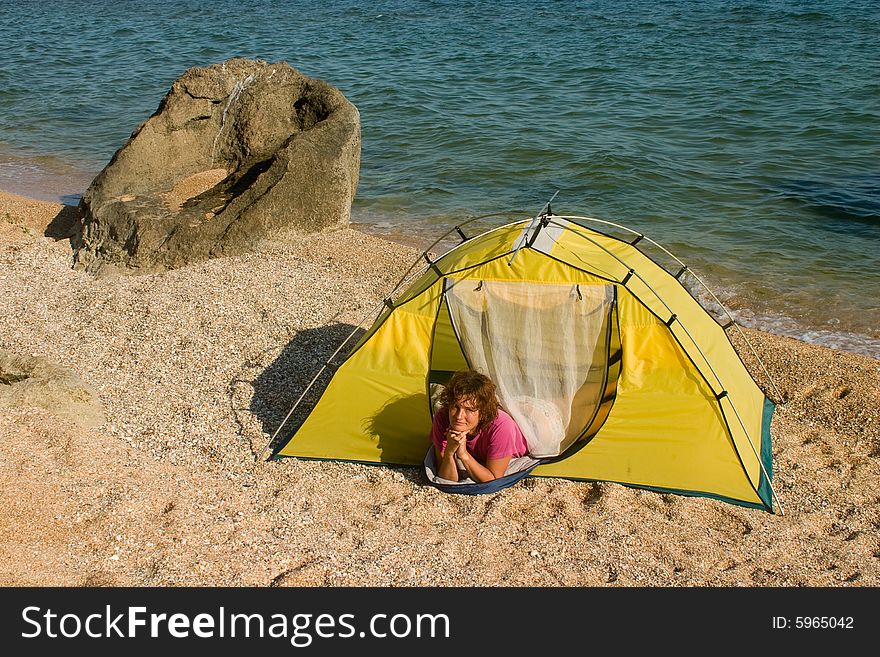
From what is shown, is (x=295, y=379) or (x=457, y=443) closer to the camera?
(x=457, y=443)

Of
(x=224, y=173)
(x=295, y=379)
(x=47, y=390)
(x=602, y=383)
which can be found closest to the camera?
(x=602, y=383)

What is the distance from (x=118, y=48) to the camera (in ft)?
83.8

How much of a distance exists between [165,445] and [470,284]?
267 centimetres

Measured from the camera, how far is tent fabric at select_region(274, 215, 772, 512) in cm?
599

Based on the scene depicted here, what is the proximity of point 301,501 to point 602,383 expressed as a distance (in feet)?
7.71

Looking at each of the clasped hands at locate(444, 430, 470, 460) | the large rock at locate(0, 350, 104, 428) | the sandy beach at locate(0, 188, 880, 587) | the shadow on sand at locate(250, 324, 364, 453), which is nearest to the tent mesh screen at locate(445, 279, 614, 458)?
the sandy beach at locate(0, 188, 880, 587)

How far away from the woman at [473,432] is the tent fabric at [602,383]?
44cm

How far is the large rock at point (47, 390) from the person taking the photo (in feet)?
22.0

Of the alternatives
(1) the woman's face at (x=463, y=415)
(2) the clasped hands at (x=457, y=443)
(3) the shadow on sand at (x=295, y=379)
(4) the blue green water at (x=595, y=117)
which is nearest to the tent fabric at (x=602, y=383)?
(3) the shadow on sand at (x=295, y=379)

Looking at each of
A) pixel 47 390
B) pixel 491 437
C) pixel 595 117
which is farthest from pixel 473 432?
pixel 595 117

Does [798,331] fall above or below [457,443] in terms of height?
below

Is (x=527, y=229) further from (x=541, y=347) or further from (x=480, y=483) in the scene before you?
(x=480, y=483)

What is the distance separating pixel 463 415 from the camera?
18.5ft

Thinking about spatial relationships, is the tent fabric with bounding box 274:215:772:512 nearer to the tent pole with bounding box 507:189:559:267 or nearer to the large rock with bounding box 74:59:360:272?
the tent pole with bounding box 507:189:559:267
